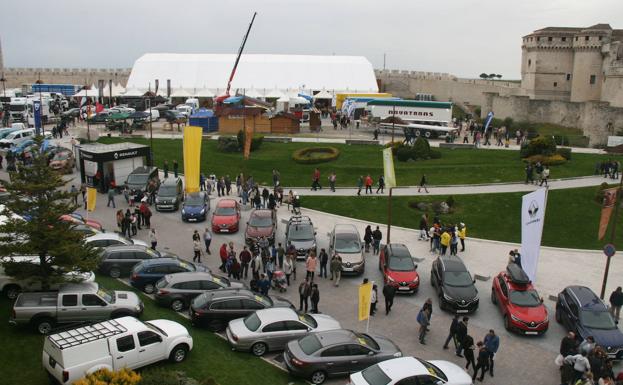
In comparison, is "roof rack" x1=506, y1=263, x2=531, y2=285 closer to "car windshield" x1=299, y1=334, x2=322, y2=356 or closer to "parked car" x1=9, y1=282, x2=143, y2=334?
"car windshield" x1=299, y1=334, x2=322, y2=356

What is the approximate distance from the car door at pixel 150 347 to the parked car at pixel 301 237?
9878 millimetres

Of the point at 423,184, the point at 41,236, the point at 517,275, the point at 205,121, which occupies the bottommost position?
the point at 517,275

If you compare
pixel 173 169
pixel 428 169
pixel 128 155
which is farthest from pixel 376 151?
pixel 128 155

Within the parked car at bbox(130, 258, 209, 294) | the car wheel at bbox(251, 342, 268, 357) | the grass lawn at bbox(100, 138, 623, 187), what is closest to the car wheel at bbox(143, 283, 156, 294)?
the parked car at bbox(130, 258, 209, 294)

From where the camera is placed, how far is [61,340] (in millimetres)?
12523

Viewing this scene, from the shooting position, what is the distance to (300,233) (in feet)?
79.9

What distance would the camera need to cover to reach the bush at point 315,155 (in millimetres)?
39366

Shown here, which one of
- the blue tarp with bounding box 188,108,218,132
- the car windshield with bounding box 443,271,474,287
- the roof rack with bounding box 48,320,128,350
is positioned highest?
the blue tarp with bounding box 188,108,218,132

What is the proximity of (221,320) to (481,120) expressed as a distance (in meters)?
51.4

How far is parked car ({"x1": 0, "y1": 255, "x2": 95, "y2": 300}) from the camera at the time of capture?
16478mm

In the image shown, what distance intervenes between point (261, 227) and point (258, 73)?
185 ft

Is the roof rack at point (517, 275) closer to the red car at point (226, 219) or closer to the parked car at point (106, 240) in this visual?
the red car at point (226, 219)

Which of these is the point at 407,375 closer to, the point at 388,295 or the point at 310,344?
the point at 310,344

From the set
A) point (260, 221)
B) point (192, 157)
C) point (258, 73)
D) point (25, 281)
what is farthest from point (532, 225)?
point (258, 73)
